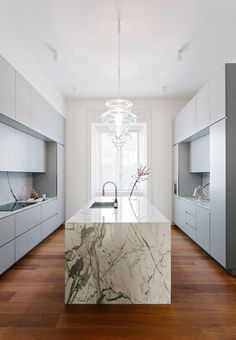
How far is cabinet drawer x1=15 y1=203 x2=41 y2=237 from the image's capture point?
10.8 ft

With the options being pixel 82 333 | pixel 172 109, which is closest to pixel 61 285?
pixel 82 333

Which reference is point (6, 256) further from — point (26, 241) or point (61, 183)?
point (61, 183)

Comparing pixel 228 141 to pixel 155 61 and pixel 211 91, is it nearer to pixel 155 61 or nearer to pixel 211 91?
pixel 211 91

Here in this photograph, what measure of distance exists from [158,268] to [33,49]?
11.6ft

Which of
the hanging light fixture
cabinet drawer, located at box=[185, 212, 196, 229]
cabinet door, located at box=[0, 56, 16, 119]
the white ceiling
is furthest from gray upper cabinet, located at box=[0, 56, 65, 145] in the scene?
cabinet drawer, located at box=[185, 212, 196, 229]

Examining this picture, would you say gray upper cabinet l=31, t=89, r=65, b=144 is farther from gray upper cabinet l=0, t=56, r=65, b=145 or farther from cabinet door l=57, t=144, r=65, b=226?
cabinet door l=57, t=144, r=65, b=226

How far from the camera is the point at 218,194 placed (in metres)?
3.23

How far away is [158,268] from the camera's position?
7.55ft

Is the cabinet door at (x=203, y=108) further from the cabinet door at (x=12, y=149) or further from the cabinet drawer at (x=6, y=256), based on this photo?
the cabinet drawer at (x=6, y=256)

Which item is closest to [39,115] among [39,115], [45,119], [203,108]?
[39,115]

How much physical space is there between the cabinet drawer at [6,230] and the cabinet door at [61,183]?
89.6 inches

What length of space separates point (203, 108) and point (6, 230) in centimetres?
325

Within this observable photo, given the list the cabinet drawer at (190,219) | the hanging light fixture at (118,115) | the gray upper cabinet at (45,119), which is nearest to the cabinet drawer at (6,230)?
the gray upper cabinet at (45,119)

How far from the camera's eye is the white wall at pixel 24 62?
3234 millimetres
